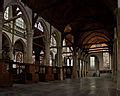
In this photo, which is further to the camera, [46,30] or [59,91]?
[46,30]

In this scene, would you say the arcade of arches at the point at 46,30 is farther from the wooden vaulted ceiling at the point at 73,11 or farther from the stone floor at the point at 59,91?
the stone floor at the point at 59,91

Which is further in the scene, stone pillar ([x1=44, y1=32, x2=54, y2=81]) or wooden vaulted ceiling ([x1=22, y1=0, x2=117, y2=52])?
stone pillar ([x1=44, y1=32, x2=54, y2=81])

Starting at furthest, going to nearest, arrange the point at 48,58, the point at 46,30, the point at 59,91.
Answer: the point at 48,58 < the point at 46,30 < the point at 59,91

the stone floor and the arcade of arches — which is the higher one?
the arcade of arches

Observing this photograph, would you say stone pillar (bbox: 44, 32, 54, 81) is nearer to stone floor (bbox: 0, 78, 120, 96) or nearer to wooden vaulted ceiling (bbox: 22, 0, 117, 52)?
wooden vaulted ceiling (bbox: 22, 0, 117, 52)

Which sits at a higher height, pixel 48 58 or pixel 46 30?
pixel 46 30

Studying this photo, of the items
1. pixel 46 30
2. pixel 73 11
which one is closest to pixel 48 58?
pixel 46 30

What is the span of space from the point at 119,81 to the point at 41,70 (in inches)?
385

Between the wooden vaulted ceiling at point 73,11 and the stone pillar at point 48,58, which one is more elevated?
the wooden vaulted ceiling at point 73,11

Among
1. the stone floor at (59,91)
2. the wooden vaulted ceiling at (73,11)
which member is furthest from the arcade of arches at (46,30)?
the stone floor at (59,91)

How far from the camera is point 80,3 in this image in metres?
19.6

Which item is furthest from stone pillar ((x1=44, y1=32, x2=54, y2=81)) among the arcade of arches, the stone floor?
the stone floor

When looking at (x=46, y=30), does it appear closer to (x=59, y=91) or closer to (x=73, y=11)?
(x=73, y=11)

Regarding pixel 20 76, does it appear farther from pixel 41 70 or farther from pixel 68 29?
pixel 68 29
